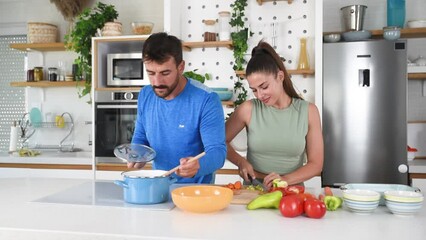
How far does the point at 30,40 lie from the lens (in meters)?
4.25

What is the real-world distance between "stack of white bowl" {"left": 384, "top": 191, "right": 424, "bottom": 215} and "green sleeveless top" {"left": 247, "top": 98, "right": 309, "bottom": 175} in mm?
677

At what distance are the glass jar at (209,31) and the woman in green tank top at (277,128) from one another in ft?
5.77

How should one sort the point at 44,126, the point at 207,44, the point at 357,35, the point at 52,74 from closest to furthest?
the point at 357,35 → the point at 207,44 → the point at 52,74 → the point at 44,126

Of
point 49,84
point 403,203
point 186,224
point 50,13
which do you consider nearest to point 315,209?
point 403,203

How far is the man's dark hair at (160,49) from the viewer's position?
1749 mm

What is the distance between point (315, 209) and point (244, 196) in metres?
0.34

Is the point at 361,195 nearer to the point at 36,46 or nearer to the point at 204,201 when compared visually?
the point at 204,201

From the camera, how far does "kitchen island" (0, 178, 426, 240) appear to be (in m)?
1.17

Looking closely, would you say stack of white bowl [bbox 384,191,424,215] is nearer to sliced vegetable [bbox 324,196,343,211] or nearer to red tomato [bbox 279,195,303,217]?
sliced vegetable [bbox 324,196,343,211]

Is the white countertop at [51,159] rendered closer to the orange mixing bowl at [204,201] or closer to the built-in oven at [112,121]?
the built-in oven at [112,121]

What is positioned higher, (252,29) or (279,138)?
(252,29)

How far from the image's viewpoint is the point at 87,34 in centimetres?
393

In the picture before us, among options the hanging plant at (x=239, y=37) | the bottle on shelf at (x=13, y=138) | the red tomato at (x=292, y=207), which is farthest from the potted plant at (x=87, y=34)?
the red tomato at (x=292, y=207)

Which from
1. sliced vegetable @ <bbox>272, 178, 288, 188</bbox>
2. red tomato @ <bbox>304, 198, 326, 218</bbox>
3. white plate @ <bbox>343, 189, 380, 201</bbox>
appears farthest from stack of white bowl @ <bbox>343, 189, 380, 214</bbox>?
sliced vegetable @ <bbox>272, 178, 288, 188</bbox>
